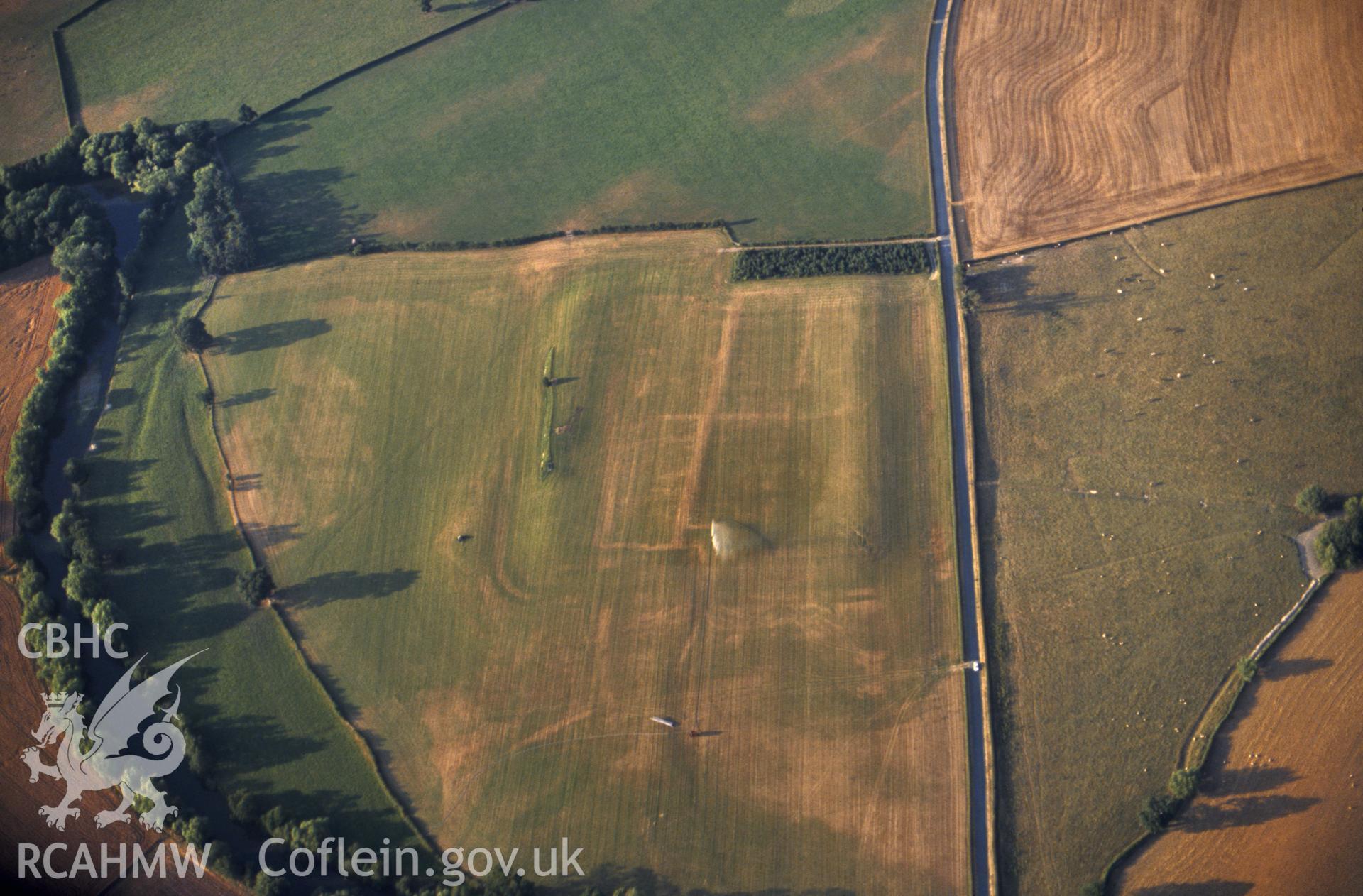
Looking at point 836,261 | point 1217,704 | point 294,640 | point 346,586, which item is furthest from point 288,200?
point 1217,704

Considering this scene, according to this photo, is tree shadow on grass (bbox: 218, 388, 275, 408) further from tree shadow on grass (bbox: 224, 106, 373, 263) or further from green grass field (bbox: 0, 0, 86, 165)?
green grass field (bbox: 0, 0, 86, 165)

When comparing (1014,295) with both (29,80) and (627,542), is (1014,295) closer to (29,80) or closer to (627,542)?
(627,542)

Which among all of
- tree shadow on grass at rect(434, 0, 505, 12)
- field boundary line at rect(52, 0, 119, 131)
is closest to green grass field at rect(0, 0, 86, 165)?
field boundary line at rect(52, 0, 119, 131)

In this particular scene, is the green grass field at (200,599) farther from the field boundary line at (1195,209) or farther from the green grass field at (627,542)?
the field boundary line at (1195,209)

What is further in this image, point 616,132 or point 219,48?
point 219,48

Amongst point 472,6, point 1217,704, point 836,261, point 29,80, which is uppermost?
point 472,6

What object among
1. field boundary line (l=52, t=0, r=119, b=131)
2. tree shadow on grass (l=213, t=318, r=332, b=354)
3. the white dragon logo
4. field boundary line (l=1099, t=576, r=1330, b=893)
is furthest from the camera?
field boundary line (l=52, t=0, r=119, b=131)
